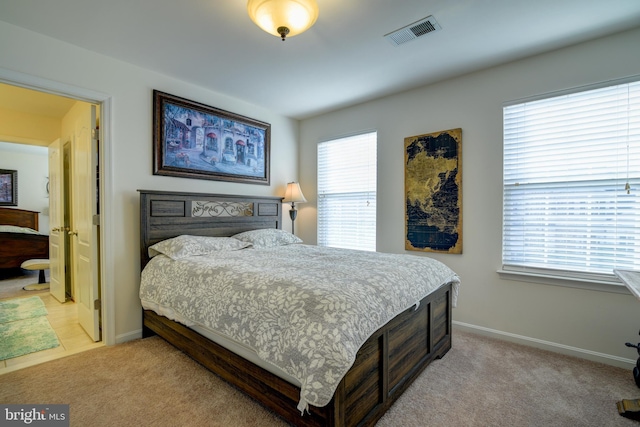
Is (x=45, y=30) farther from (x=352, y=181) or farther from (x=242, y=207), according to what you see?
(x=352, y=181)

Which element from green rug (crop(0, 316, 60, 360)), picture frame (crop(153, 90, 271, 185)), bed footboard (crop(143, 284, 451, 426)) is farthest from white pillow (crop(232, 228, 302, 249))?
green rug (crop(0, 316, 60, 360))

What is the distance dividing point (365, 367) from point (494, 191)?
7.28 feet

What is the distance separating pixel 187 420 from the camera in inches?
64.4

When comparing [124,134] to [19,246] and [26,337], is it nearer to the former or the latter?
[26,337]

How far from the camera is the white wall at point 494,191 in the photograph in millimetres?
2281

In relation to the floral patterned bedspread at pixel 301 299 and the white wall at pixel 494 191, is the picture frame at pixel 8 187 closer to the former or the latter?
the floral patterned bedspread at pixel 301 299

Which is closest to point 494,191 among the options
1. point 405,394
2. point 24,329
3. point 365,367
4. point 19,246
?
point 405,394

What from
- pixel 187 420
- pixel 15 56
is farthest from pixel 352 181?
pixel 15 56

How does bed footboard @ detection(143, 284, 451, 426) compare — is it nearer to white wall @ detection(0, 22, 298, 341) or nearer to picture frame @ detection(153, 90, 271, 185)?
white wall @ detection(0, 22, 298, 341)

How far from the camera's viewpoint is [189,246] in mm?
2570

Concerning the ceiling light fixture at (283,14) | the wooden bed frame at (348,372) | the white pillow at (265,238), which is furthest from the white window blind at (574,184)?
the white pillow at (265,238)

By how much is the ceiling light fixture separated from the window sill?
2.75 meters

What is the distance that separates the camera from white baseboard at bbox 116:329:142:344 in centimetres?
266

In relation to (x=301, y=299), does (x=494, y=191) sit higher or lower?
higher
